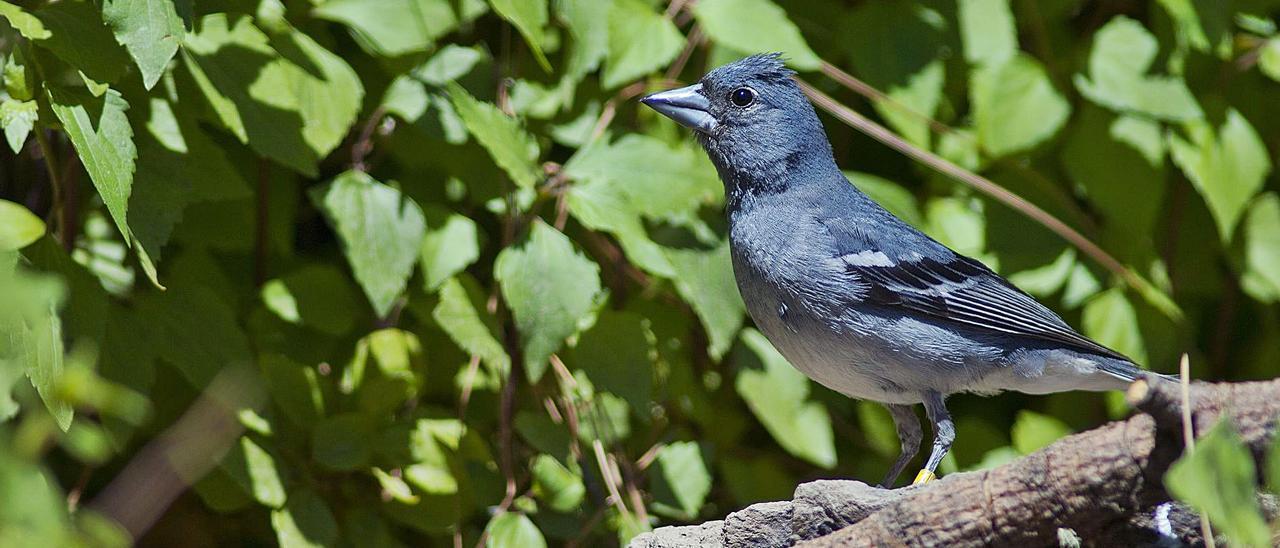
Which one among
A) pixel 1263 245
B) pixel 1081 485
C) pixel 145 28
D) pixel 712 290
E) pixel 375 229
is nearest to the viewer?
pixel 1081 485

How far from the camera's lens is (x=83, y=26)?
285 centimetres

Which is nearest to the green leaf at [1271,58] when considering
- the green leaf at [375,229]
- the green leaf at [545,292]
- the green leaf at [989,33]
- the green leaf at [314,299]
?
the green leaf at [989,33]

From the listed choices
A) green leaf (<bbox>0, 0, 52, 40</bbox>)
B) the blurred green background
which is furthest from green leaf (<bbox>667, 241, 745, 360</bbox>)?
green leaf (<bbox>0, 0, 52, 40</bbox>)

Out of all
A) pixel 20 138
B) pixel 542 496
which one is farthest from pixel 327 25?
pixel 542 496

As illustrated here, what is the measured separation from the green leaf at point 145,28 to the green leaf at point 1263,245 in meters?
3.80

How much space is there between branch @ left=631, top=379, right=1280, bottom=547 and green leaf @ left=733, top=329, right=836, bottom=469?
146 centimetres

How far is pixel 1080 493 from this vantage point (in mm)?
2213

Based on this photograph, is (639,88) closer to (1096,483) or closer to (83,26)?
(83,26)

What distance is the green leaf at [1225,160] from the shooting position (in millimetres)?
4238

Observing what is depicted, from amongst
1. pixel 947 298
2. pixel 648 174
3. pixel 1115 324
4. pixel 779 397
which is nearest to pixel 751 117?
pixel 648 174

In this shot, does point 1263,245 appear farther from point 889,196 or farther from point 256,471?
point 256,471

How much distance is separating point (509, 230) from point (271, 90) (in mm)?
864

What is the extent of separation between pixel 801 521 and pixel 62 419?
1700 mm

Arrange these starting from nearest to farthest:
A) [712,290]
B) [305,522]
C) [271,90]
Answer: [271,90] < [305,522] < [712,290]
